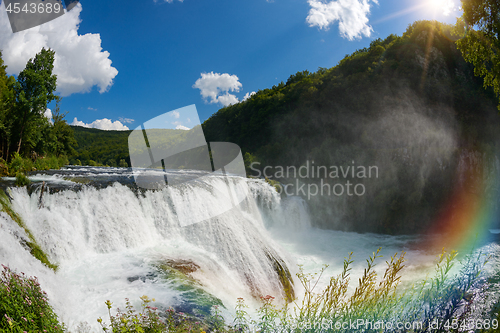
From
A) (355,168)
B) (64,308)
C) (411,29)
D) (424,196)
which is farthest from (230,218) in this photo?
(411,29)

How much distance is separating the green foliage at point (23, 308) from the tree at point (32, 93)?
12.8m

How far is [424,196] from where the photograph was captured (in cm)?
1628

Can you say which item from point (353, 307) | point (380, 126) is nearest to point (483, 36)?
point (353, 307)

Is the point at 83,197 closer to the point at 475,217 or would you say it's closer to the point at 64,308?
the point at 64,308

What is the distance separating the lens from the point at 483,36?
7223 mm

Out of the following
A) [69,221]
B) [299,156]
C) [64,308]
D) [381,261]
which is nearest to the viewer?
[64,308]

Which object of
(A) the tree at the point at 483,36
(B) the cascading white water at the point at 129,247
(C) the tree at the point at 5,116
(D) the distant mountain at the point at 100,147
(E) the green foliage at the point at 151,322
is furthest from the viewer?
(D) the distant mountain at the point at 100,147

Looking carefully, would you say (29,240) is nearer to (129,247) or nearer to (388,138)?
(129,247)

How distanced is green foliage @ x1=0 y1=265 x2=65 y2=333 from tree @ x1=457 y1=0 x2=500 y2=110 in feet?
34.6

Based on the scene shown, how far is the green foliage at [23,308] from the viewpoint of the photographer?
2.60 metres

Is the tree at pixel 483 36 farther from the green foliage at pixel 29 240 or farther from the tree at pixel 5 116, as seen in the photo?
the tree at pixel 5 116

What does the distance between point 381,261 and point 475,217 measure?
436 inches

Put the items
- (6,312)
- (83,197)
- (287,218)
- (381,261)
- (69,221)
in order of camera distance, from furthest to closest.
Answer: (287,218) < (381,261) < (83,197) < (69,221) < (6,312)

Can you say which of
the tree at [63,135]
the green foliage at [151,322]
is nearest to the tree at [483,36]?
the green foliage at [151,322]
